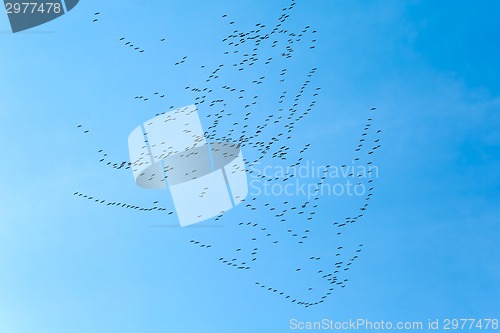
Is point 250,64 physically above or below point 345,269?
above

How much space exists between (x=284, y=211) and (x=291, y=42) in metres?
6.09

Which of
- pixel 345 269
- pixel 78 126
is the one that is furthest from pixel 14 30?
pixel 345 269

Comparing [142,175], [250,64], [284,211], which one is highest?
[250,64]

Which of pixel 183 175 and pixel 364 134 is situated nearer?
pixel 364 134

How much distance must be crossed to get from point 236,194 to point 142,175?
11.6 feet

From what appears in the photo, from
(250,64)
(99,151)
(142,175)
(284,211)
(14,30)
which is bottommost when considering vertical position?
(284,211)

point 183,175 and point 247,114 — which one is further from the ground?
point 247,114

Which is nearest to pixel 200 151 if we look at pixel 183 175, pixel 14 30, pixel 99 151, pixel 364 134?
pixel 183 175

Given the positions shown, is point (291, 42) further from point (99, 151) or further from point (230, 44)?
point (99, 151)

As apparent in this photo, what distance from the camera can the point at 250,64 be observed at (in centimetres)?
2195

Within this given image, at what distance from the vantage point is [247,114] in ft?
72.9

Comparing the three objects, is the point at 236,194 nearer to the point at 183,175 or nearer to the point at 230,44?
the point at 183,175

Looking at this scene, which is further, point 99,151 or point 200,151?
point 200,151

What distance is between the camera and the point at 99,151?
21.5 m
